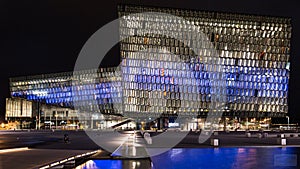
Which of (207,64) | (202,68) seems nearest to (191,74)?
(202,68)

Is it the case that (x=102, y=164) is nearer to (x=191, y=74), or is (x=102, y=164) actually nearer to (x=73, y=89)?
(x=191, y=74)

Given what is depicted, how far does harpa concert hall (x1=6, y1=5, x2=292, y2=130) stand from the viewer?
349 ft

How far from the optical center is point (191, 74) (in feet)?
366

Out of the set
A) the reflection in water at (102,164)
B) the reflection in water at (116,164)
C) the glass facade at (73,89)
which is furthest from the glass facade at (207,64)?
the reflection in water at (116,164)

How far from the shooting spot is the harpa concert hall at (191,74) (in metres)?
106

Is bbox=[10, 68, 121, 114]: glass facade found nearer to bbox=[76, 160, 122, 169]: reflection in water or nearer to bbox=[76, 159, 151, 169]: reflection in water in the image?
bbox=[76, 160, 122, 169]: reflection in water

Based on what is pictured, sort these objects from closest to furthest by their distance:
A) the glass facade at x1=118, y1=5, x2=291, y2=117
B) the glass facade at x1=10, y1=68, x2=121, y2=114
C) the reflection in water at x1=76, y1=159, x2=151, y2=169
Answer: the reflection in water at x1=76, y1=159, x2=151, y2=169, the glass facade at x1=118, y1=5, x2=291, y2=117, the glass facade at x1=10, y1=68, x2=121, y2=114

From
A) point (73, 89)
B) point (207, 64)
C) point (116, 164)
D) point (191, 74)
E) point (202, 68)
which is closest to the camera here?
point (116, 164)

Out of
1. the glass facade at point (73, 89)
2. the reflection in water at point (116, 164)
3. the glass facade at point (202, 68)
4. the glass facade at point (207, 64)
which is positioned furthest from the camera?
the glass facade at point (73, 89)

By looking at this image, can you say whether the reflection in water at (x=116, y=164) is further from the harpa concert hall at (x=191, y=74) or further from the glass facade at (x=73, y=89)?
the glass facade at (x=73, y=89)

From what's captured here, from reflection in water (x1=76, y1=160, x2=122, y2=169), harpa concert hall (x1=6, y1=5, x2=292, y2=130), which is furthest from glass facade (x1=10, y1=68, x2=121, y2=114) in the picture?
reflection in water (x1=76, y1=160, x2=122, y2=169)

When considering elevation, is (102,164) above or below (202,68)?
below

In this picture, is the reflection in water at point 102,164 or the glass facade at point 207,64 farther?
the glass facade at point 207,64

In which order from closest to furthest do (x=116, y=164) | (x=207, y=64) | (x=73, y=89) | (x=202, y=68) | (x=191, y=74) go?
(x=116, y=164)
(x=191, y=74)
(x=202, y=68)
(x=207, y=64)
(x=73, y=89)
